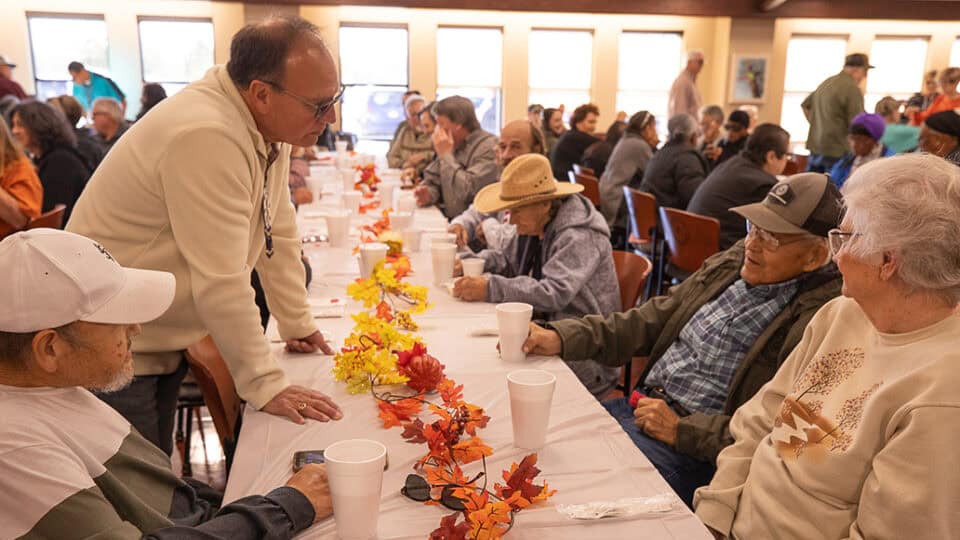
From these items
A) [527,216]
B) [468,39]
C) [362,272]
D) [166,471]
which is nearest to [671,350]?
[527,216]

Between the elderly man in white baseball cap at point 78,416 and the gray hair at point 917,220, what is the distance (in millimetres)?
1116

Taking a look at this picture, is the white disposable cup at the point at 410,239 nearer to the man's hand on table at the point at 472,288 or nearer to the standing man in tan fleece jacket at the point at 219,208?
the man's hand on table at the point at 472,288

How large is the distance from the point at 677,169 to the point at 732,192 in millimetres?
1112

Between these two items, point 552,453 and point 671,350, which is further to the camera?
point 671,350

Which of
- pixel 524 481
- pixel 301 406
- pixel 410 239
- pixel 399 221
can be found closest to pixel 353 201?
pixel 399 221

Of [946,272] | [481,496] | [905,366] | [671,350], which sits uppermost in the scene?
[946,272]

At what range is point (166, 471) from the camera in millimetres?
1343

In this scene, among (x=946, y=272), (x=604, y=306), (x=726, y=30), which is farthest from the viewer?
(x=726, y=30)

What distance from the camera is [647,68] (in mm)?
11969

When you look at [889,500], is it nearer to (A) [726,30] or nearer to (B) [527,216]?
(B) [527,216]

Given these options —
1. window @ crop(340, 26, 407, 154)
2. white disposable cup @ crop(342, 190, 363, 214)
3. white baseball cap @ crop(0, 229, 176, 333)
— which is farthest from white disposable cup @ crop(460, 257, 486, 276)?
window @ crop(340, 26, 407, 154)

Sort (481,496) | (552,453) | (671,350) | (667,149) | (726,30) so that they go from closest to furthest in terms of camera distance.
→ (481,496)
(552,453)
(671,350)
(667,149)
(726,30)

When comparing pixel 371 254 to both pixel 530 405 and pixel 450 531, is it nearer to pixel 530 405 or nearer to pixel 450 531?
pixel 530 405

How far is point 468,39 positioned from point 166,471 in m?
11.1
